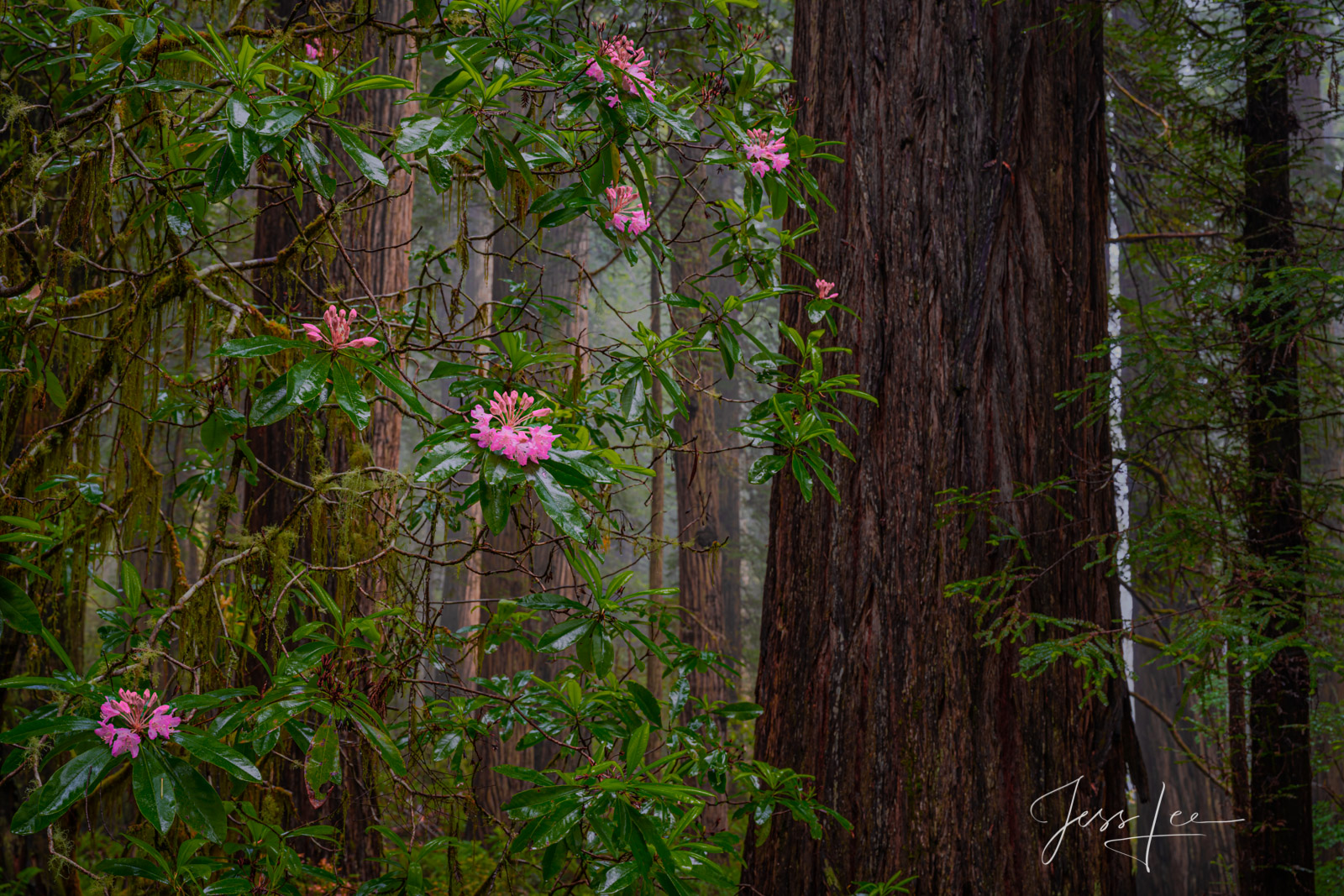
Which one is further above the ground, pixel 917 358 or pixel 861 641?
pixel 917 358

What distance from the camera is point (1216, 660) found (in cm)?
237

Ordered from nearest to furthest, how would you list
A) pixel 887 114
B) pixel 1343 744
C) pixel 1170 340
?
pixel 887 114 < pixel 1170 340 < pixel 1343 744

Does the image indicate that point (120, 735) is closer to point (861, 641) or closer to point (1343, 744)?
point (861, 641)

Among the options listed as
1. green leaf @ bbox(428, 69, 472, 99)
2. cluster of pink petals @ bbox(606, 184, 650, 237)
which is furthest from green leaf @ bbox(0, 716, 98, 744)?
cluster of pink petals @ bbox(606, 184, 650, 237)

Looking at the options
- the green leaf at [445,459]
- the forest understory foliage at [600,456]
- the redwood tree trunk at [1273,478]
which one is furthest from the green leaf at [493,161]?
the redwood tree trunk at [1273,478]

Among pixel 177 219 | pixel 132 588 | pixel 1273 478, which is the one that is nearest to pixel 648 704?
pixel 132 588

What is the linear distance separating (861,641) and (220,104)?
82.6 inches

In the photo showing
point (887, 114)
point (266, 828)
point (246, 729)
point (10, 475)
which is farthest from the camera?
point (887, 114)

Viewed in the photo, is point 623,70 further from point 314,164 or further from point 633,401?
point 633,401

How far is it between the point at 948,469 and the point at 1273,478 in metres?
1.66

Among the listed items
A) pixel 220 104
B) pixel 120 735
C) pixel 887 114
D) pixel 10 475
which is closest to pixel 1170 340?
pixel 887 114

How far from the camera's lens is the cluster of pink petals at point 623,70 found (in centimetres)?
173

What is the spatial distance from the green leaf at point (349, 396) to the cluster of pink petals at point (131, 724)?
58 cm

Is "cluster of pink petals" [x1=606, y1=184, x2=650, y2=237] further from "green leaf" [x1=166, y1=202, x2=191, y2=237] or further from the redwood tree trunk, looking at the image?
the redwood tree trunk
